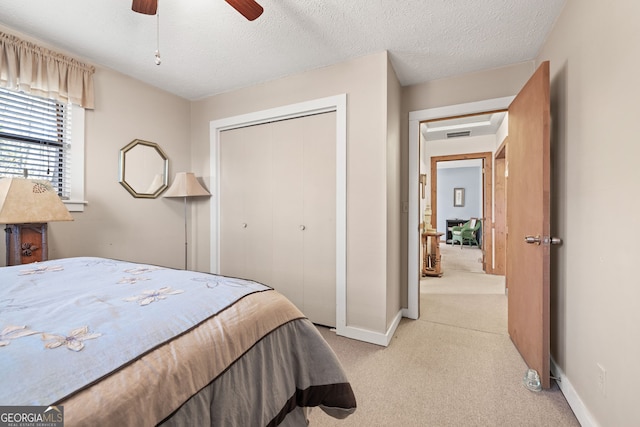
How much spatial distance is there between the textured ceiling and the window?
51 centimetres

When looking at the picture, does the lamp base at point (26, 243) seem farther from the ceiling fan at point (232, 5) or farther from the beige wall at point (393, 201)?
the beige wall at point (393, 201)

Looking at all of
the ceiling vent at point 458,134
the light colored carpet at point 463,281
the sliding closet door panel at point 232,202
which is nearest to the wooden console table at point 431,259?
the light colored carpet at point 463,281

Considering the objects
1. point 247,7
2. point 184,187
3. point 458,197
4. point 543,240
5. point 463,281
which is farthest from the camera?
point 458,197

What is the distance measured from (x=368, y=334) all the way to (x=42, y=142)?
10.3 ft

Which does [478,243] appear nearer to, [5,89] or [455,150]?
[455,150]

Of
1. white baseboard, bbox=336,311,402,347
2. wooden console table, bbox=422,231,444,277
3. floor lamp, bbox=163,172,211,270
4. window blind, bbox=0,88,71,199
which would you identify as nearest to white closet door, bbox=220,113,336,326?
white baseboard, bbox=336,311,402,347

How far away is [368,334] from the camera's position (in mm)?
2430

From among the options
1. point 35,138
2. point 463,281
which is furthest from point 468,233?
point 35,138

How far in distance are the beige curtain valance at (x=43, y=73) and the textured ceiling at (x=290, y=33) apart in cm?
11

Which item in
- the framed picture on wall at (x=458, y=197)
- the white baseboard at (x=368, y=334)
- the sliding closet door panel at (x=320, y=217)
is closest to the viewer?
the white baseboard at (x=368, y=334)

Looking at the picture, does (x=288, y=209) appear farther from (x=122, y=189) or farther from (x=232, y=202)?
(x=122, y=189)

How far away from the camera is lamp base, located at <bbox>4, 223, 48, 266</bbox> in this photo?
1.90m

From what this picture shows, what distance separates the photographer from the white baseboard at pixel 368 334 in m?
2.38

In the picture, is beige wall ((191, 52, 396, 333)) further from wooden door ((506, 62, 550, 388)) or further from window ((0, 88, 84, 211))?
window ((0, 88, 84, 211))
